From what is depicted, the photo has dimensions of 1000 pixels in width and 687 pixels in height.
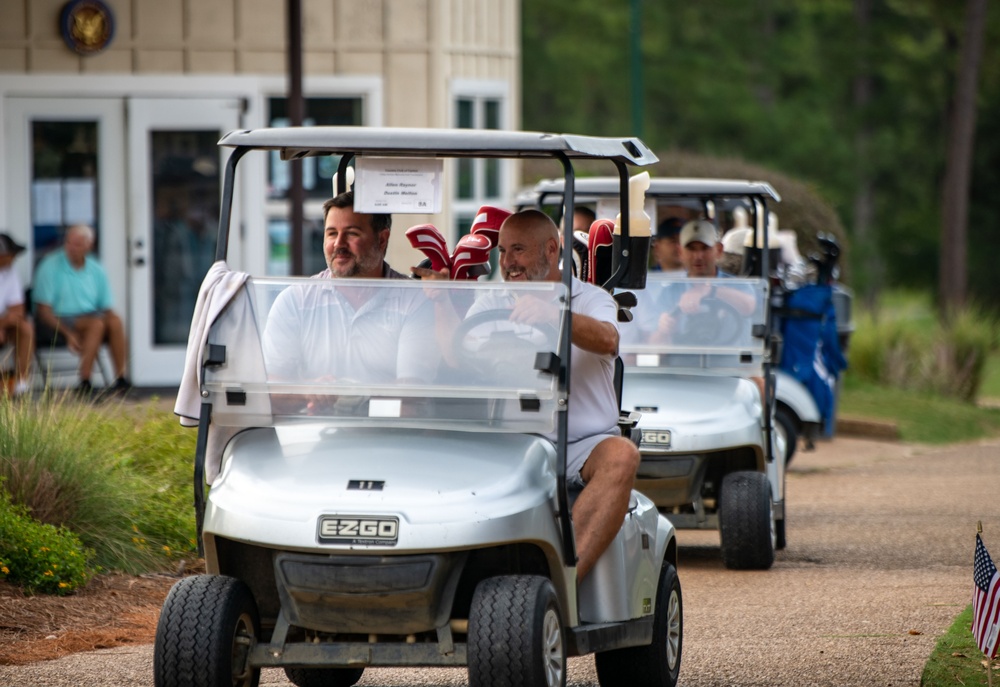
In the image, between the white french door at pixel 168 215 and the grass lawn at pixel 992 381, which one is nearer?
the white french door at pixel 168 215

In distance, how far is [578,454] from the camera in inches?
194

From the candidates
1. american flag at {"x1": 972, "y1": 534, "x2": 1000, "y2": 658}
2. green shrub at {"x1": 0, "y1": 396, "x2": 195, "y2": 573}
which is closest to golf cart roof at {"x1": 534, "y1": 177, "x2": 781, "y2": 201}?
green shrub at {"x1": 0, "y1": 396, "x2": 195, "y2": 573}

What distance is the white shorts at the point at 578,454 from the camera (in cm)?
485

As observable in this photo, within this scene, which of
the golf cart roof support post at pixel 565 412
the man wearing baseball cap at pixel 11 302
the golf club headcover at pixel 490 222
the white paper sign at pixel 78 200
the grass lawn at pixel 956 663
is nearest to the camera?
the golf cart roof support post at pixel 565 412

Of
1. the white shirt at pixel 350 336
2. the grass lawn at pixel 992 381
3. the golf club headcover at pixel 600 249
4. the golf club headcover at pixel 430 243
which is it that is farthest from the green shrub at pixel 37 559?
the grass lawn at pixel 992 381

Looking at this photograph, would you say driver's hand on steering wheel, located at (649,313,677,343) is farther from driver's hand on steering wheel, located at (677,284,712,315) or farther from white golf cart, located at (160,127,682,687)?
Result: white golf cart, located at (160,127,682,687)

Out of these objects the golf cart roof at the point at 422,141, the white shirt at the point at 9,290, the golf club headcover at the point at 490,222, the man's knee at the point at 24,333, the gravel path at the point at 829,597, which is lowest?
the gravel path at the point at 829,597

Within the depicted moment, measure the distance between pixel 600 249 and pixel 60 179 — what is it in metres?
8.42

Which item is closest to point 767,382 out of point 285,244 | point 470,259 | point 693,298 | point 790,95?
point 693,298

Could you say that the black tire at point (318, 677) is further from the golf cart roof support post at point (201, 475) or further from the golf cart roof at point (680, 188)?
the golf cart roof at point (680, 188)

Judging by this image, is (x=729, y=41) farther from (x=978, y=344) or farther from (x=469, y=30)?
(x=469, y=30)

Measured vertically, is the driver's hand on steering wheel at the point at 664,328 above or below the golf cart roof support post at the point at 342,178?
below

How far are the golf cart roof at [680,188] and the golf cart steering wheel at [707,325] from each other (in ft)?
1.96

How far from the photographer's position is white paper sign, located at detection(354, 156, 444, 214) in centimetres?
464
